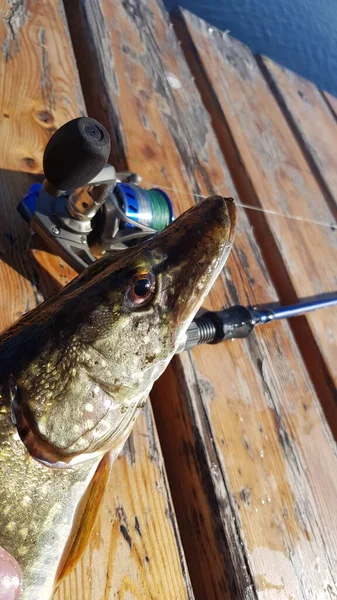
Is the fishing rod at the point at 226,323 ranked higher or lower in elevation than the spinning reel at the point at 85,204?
lower

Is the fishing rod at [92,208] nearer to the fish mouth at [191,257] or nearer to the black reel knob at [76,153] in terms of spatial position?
the black reel knob at [76,153]

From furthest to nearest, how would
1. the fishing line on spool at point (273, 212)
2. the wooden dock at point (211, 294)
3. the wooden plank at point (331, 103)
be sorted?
1. the wooden plank at point (331, 103)
2. the fishing line on spool at point (273, 212)
3. the wooden dock at point (211, 294)

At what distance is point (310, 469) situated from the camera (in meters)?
1.87

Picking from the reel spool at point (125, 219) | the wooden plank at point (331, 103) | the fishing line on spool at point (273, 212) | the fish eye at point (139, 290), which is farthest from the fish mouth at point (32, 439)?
the wooden plank at point (331, 103)

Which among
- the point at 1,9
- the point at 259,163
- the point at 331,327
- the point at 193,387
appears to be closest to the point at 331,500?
the point at 193,387

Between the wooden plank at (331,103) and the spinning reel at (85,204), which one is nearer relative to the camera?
the spinning reel at (85,204)

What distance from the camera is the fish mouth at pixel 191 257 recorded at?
1253 millimetres

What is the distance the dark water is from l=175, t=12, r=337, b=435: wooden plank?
9.03 feet

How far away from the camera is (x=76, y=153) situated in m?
1.35

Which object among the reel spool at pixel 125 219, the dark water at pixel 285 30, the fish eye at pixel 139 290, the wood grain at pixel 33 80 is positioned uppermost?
the wood grain at pixel 33 80

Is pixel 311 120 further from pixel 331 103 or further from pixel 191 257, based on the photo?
pixel 191 257

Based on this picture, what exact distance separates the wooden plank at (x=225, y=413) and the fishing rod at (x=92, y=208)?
18 centimetres

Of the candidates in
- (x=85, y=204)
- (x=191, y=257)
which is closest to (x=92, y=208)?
(x=85, y=204)

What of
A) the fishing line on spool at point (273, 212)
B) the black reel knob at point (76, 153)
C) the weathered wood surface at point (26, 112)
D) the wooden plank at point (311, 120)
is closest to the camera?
the black reel knob at point (76, 153)
